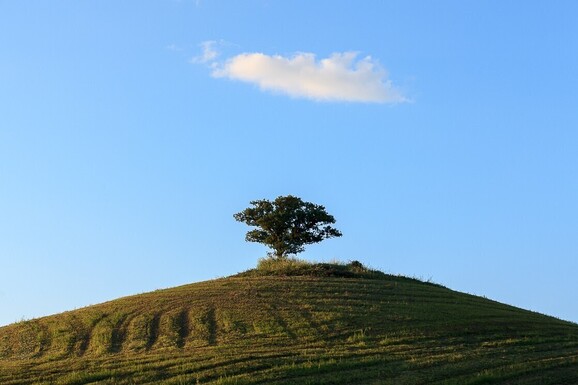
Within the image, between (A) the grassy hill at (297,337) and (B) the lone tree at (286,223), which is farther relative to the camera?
(B) the lone tree at (286,223)

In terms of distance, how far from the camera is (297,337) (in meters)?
29.1

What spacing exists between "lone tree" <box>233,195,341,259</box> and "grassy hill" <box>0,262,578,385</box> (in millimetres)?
6366

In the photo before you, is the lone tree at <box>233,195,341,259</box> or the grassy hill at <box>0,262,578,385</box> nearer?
the grassy hill at <box>0,262,578,385</box>

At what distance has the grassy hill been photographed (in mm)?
21359

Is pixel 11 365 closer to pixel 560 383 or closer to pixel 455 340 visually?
pixel 455 340

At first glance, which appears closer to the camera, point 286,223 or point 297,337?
point 297,337

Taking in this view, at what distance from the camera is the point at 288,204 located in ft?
167

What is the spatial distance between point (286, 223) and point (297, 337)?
22037 mm

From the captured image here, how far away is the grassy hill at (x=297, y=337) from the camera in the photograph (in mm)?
21359

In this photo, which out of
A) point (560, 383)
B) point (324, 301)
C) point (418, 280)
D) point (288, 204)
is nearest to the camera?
point (560, 383)

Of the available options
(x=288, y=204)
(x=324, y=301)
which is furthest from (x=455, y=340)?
(x=288, y=204)

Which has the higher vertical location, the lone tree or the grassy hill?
the lone tree

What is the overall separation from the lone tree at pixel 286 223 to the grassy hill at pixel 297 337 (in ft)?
20.9

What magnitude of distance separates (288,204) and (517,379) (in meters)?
31.6
